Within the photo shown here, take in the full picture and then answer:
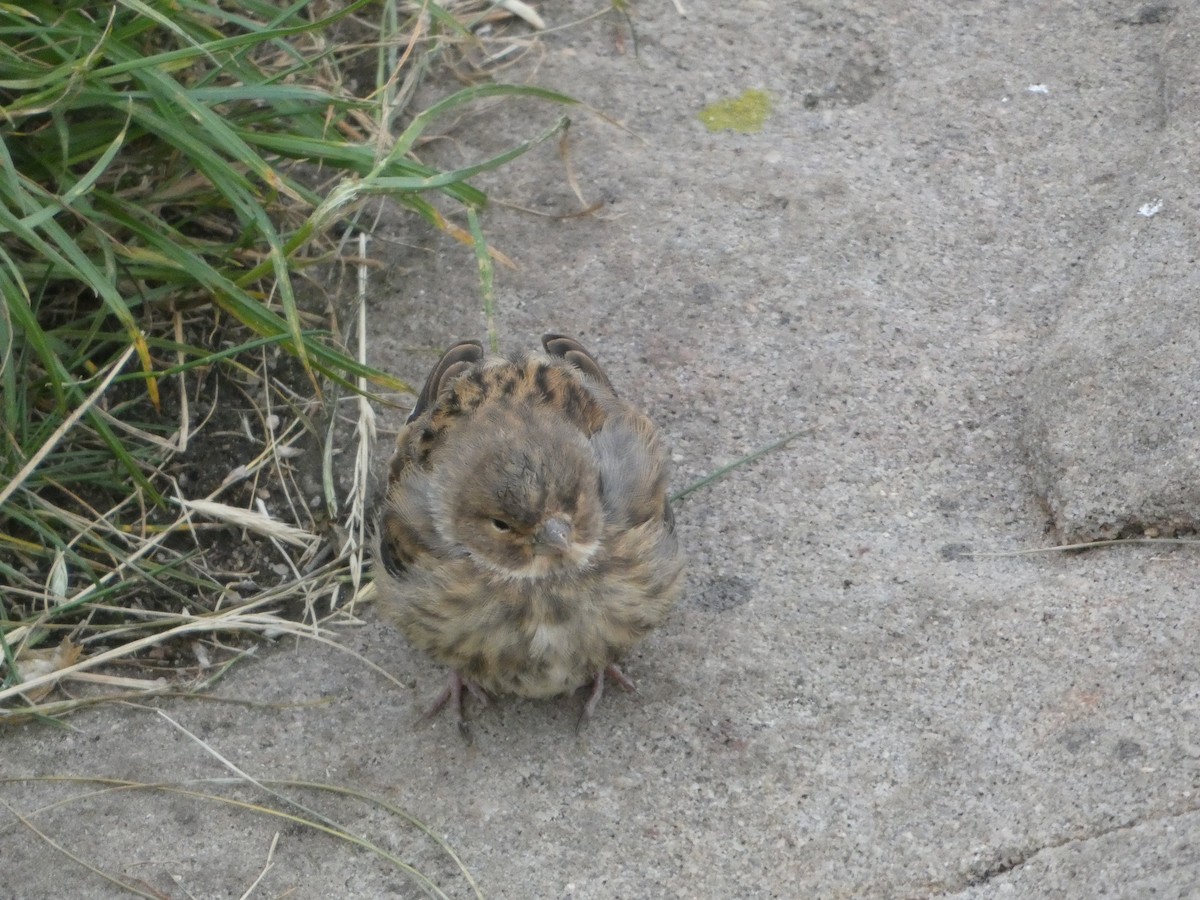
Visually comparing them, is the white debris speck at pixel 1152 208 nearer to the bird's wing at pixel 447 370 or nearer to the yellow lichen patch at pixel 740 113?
the yellow lichen patch at pixel 740 113

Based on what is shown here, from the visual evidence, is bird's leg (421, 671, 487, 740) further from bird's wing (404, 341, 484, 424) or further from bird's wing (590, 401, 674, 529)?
bird's wing (404, 341, 484, 424)

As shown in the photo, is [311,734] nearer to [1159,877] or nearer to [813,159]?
[1159,877]

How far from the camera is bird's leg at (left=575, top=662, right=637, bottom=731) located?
3795 mm

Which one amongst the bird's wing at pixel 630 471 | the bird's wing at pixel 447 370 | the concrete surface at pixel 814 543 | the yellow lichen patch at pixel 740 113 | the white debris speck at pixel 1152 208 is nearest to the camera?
the concrete surface at pixel 814 543

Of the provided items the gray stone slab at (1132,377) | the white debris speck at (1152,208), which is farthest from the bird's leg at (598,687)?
the white debris speck at (1152,208)

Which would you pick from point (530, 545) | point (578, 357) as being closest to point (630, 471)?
point (530, 545)

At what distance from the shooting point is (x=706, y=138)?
4.98 metres

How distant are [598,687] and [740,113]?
2110 millimetres

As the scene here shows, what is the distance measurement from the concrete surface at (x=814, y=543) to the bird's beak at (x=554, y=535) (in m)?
0.52

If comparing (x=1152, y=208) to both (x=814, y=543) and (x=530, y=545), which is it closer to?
(x=814, y=543)

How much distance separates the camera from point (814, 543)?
4.01 m

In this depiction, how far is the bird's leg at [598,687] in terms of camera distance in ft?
12.5

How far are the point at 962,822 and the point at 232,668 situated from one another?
6.34 ft

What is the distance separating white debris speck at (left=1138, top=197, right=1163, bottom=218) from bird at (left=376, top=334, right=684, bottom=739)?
1.54 meters
